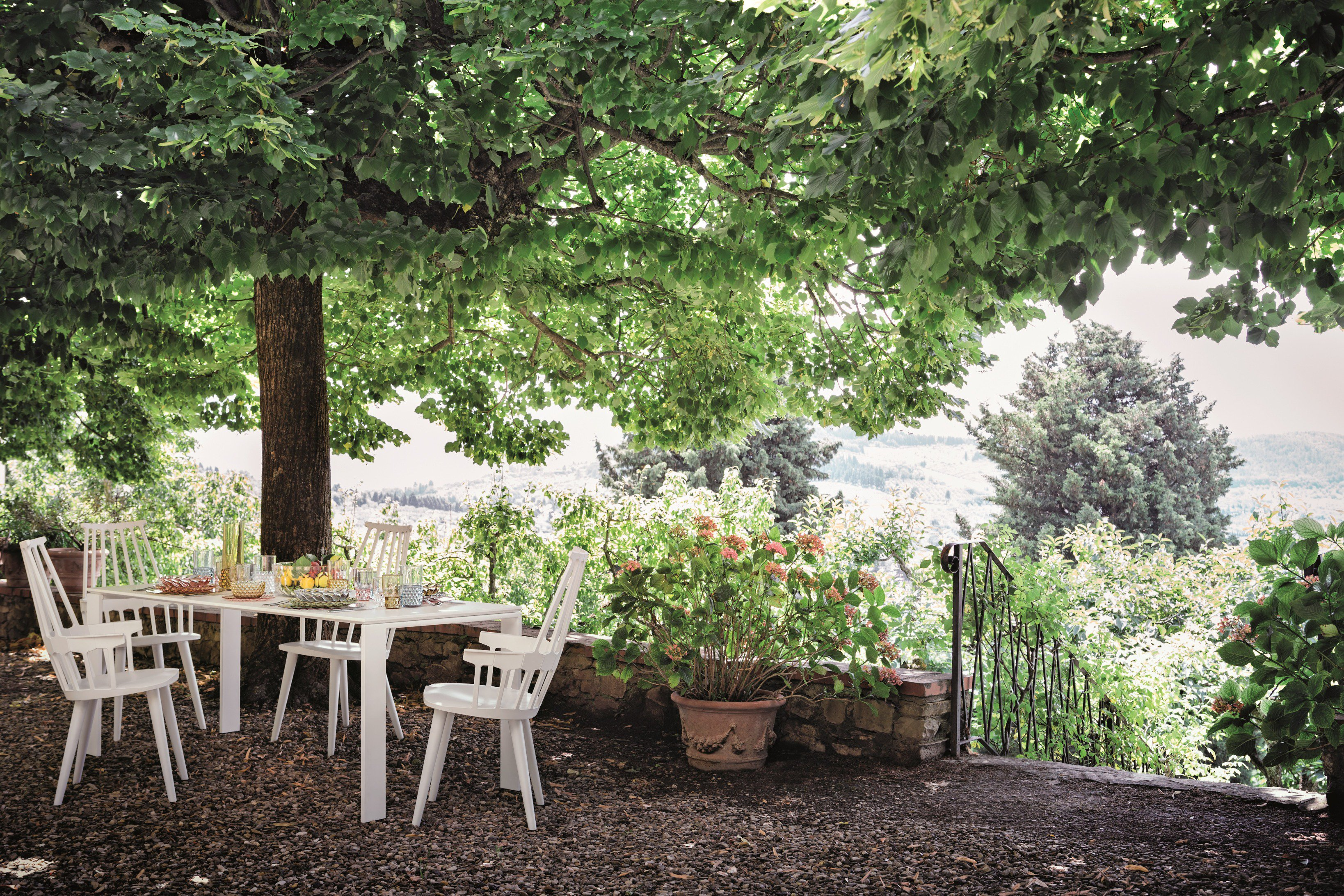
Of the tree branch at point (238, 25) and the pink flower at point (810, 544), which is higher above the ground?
the tree branch at point (238, 25)

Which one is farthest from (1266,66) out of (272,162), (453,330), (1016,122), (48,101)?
(453,330)

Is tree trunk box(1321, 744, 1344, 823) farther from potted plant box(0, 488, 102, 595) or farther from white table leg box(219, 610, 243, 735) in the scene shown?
potted plant box(0, 488, 102, 595)

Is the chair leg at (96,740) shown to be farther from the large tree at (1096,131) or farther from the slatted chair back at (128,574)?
the large tree at (1096,131)

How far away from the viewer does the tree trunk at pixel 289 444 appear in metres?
5.62

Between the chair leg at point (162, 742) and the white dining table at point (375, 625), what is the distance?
0.44m

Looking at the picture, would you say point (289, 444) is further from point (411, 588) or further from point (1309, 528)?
point (1309, 528)

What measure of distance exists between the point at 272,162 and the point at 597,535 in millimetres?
5201

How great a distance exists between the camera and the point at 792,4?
97.9 inches

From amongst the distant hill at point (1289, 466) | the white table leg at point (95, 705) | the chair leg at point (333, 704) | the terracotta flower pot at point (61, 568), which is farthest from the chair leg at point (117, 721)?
the distant hill at point (1289, 466)

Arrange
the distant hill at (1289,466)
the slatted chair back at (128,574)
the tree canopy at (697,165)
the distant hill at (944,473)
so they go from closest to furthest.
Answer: the tree canopy at (697,165) → the slatted chair back at (128,574) → the distant hill at (944,473) → the distant hill at (1289,466)

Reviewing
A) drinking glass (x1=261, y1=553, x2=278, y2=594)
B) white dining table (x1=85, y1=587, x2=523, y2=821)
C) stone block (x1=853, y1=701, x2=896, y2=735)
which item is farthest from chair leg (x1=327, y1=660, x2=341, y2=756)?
stone block (x1=853, y1=701, x2=896, y2=735)

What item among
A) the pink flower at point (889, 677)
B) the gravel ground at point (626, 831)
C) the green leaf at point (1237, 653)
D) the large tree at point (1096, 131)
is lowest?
the gravel ground at point (626, 831)

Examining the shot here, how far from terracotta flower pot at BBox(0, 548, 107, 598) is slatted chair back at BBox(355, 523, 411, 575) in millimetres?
4117

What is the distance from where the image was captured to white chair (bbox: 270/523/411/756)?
4.66m
